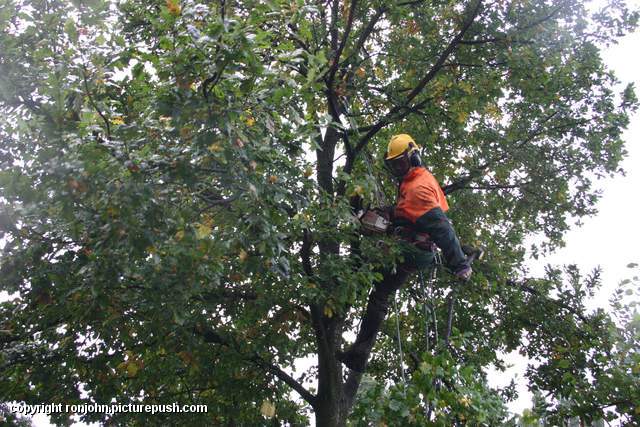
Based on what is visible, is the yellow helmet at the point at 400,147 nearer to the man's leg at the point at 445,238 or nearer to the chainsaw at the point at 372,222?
the chainsaw at the point at 372,222

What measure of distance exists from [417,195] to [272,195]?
1886 millimetres

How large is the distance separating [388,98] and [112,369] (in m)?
4.87

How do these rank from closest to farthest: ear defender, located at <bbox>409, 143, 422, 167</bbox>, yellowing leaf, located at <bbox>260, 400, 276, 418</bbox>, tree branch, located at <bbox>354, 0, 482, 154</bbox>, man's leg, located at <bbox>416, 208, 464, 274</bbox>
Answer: man's leg, located at <bbox>416, 208, 464, 274</bbox>, ear defender, located at <bbox>409, 143, 422, 167</bbox>, tree branch, located at <bbox>354, 0, 482, 154</bbox>, yellowing leaf, located at <bbox>260, 400, 276, 418</bbox>

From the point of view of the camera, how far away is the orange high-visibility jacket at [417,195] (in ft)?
18.9

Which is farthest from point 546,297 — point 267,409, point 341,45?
point 341,45

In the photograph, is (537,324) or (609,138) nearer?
(609,138)

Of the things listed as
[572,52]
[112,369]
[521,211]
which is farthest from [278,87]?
[521,211]

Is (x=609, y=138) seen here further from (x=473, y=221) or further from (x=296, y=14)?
(x=296, y=14)

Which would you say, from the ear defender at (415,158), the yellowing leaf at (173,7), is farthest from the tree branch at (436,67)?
the yellowing leaf at (173,7)

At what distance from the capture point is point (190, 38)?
3.90m

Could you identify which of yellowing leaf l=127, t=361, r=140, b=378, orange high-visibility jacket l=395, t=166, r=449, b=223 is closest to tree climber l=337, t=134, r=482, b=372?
orange high-visibility jacket l=395, t=166, r=449, b=223

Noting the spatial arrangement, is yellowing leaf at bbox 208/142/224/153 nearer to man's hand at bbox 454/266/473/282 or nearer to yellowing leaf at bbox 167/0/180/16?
yellowing leaf at bbox 167/0/180/16

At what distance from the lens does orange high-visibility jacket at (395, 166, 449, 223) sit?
576 centimetres

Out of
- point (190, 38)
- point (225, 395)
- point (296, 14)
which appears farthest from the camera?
point (225, 395)
